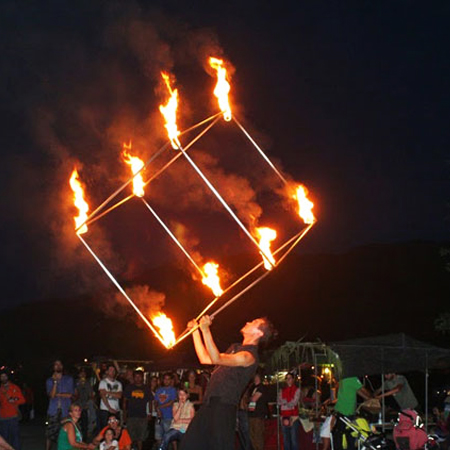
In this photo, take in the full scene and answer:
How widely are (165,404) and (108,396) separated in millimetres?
1033

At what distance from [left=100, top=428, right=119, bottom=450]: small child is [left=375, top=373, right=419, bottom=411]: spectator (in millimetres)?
5040

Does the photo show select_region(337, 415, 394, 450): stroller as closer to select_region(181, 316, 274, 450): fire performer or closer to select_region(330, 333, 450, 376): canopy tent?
select_region(330, 333, 450, 376): canopy tent

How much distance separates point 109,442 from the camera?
39.3 ft

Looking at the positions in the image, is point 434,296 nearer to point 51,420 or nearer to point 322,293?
point 322,293

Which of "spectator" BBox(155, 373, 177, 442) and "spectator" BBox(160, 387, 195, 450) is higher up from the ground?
"spectator" BBox(155, 373, 177, 442)

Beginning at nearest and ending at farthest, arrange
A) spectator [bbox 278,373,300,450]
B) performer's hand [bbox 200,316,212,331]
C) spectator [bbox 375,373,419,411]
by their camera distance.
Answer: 1. performer's hand [bbox 200,316,212,331]
2. spectator [bbox 375,373,419,411]
3. spectator [bbox 278,373,300,450]

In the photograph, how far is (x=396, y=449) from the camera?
12406 mm

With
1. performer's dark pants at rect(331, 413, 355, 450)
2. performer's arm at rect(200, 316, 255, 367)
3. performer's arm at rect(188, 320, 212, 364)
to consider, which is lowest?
performer's arm at rect(200, 316, 255, 367)

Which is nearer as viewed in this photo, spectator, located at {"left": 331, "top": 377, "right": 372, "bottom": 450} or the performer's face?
the performer's face

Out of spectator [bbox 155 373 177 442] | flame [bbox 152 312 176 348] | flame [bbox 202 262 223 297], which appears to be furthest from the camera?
spectator [bbox 155 373 177 442]

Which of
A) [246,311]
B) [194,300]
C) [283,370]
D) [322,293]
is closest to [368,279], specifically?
[322,293]

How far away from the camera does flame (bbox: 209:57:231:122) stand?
29.2ft

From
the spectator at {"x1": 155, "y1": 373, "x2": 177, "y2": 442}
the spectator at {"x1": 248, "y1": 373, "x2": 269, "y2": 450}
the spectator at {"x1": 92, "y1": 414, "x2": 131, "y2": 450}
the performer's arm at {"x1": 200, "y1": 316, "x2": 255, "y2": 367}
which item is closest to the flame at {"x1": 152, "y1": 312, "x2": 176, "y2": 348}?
the performer's arm at {"x1": 200, "y1": 316, "x2": 255, "y2": 367}

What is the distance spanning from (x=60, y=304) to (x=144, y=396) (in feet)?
221
